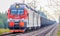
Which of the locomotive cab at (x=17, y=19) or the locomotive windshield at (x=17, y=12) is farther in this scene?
the locomotive windshield at (x=17, y=12)

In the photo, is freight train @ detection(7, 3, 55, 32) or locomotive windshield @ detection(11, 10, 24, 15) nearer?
freight train @ detection(7, 3, 55, 32)

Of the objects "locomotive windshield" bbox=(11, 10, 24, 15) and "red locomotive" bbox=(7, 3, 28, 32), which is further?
"locomotive windshield" bbox=(11, 10, 24, 15)

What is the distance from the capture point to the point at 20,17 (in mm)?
16750

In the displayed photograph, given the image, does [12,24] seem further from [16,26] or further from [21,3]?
[21,3]

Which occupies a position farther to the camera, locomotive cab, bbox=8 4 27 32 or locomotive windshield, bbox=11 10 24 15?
locomotive windshield, bbox=11 10 24 15

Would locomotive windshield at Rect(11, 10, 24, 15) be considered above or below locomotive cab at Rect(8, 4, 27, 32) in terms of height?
above

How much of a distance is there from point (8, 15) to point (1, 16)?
149 cm

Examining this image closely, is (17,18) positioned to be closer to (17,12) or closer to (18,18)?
(18,18)

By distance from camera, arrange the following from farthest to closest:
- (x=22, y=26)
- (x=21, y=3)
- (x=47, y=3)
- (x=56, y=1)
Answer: (x=21, y=3)
(x=22, y=26)
(x=47, y=3)
(x=56, y=1)

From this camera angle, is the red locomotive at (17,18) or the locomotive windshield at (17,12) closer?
the red locomotive at (17,18)

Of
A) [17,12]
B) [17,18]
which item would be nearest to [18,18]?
[17,18]

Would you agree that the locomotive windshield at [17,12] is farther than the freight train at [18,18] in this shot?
Yes

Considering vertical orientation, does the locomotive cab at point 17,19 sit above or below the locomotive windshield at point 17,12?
below

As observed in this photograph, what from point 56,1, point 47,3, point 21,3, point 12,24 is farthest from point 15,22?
point 56,1
